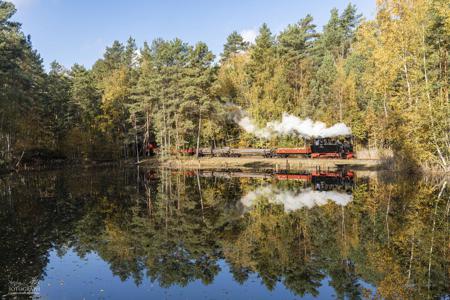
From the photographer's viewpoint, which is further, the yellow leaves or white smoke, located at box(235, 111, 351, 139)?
the yellow leaves

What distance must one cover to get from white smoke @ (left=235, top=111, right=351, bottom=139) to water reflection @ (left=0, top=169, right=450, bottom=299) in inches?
690

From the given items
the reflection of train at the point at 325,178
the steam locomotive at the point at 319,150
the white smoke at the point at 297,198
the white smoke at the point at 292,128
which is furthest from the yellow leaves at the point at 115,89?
the white smoke at the point at 297,198

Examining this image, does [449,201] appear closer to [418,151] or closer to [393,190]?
[393,190]

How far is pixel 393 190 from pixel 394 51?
464 inches

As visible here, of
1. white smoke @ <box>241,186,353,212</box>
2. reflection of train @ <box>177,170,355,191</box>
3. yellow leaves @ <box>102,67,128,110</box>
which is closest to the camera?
white smoke @ <box>241,186,353,212</box>

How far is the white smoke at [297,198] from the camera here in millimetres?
21258

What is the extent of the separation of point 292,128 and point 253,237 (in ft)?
119

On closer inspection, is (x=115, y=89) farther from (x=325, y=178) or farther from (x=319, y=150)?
(x=325, y=178)

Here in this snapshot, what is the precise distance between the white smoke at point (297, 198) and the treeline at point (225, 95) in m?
9.47

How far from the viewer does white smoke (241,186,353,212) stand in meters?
21.3

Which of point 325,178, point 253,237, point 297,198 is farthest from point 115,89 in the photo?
point 253,237

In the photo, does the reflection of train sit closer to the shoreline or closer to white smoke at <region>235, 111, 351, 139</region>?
the shoreline

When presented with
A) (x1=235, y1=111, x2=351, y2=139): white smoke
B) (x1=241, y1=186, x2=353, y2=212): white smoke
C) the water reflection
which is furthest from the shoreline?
(x1=241, y1=186, x2=353, y2=212): white smoke

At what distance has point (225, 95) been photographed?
192 feet
